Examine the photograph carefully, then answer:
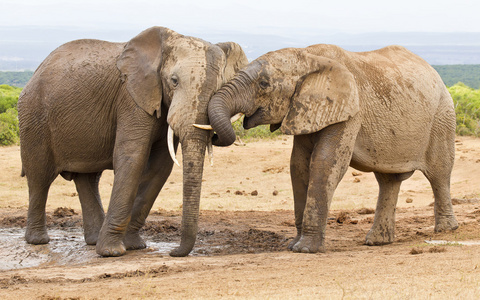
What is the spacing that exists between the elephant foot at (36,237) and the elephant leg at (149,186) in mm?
1354

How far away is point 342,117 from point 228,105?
4.20ft

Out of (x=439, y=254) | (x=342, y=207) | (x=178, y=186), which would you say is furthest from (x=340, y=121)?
(x=178, y=186)

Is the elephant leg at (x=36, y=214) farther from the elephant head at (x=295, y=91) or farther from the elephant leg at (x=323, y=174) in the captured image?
the elephant leg at (x=323, y=174)

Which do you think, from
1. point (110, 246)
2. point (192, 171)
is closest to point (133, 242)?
point (110, 246)

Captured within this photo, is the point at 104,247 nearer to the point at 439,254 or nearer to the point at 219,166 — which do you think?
the point at 439,254

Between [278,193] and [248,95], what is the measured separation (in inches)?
261

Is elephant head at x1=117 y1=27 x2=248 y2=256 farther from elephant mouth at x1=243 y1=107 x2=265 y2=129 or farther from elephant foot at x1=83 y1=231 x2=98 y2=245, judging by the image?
elephant foot at x1=83 y1=231 x2=98 y2=245

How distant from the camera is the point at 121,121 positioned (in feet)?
25.9

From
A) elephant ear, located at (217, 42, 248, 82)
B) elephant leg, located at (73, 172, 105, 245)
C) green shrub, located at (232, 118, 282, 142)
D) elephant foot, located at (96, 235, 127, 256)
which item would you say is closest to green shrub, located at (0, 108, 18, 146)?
green shrub, located at (232, 118, 282, 142)

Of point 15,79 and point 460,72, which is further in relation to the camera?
point 460,72

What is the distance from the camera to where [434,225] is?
9.93m

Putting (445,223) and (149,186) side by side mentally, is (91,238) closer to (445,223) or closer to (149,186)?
(149,186)

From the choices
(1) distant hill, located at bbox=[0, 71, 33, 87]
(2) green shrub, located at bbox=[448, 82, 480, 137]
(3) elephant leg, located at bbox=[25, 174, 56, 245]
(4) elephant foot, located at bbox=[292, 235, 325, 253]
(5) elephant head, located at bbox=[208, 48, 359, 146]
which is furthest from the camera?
(1) distant hill, located at bbox=[0, 71, 33, 87]

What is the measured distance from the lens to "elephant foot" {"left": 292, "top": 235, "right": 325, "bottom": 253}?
7629mm
